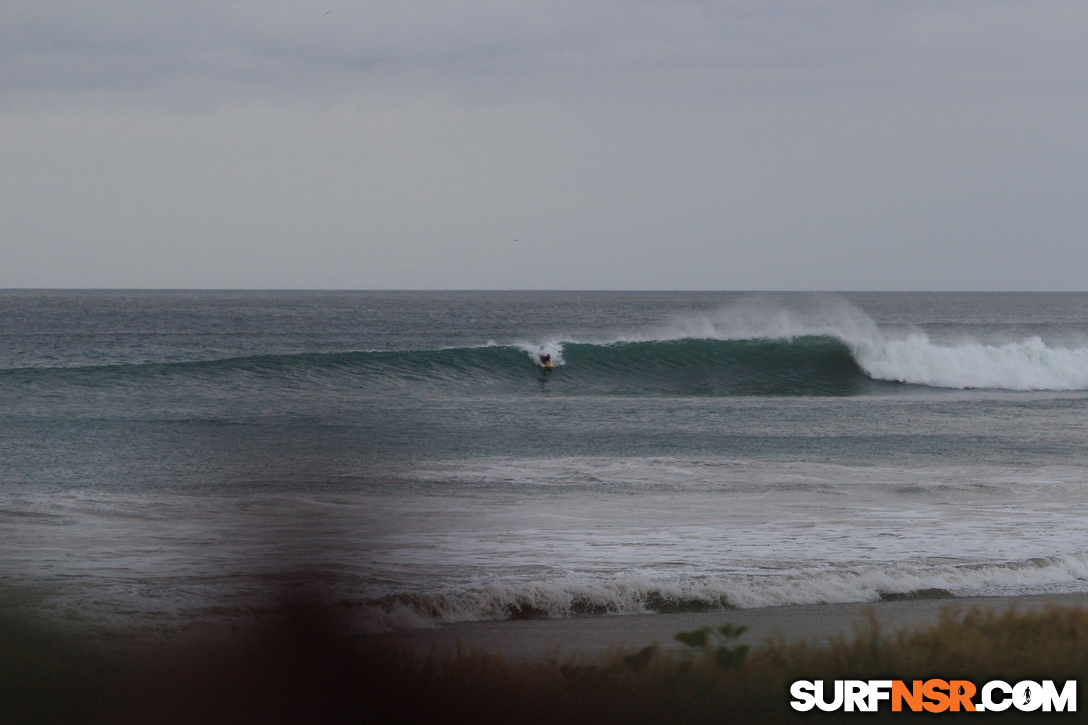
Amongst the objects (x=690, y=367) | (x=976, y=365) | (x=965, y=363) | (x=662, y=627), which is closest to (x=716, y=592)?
(x=662, y=627)

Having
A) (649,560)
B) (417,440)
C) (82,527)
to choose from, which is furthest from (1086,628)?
(417,440)

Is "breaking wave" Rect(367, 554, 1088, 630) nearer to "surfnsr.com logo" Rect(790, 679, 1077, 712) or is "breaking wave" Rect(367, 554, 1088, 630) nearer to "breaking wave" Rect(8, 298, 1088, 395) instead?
"surfnsr.com logo" Rect(790, 679, 1077, 712)

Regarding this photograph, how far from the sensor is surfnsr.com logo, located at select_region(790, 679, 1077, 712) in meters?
4.04

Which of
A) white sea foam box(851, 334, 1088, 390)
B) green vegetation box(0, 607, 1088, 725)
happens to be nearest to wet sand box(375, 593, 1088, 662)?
green vegetation box(0, 607, 1088, 725)

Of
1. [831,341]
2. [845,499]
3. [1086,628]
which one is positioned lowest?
[1086,628]

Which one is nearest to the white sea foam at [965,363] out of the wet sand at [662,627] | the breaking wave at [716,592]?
the breaking wave at [716,592]

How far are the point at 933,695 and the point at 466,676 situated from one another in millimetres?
2099

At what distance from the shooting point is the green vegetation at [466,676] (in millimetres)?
3338

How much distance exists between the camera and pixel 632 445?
614 inches

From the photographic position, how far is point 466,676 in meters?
4.31

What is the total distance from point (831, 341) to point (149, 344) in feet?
118

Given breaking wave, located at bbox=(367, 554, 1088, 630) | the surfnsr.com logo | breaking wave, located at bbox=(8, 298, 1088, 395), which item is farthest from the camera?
breaking wave, located at bbox=(8, 298, 1088, 395)

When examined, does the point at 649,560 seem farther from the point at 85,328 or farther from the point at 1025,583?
the point at 85,328

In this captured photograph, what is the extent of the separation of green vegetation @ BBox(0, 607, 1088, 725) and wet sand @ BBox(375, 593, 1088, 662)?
0.48m
